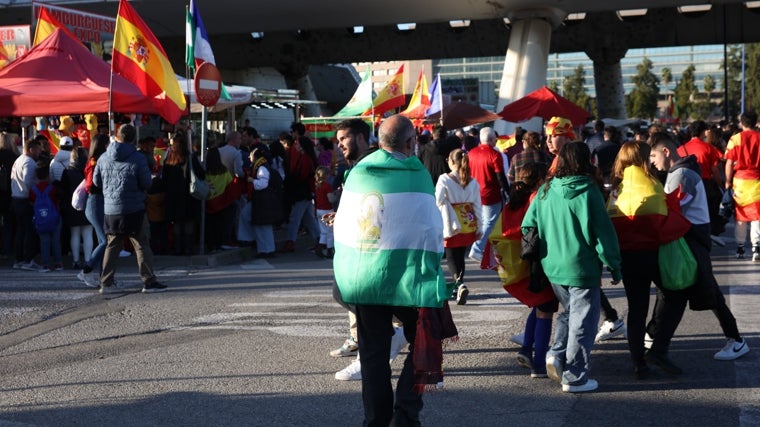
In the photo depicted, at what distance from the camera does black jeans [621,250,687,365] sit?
697 cm

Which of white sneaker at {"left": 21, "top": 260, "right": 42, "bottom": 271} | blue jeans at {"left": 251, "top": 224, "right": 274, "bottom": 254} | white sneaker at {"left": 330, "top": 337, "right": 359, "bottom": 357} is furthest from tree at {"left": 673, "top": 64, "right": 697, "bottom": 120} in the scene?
white sneaker at {"left": 330, "top": 337, "right": 359, "bottom": 357}

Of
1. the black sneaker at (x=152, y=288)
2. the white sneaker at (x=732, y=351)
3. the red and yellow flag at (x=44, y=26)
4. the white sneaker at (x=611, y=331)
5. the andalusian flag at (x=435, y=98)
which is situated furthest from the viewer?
the andalusian flag at (x=435, y=98)

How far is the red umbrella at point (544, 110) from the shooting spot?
19203 millimetres

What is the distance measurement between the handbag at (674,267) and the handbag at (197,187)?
833 centimetres

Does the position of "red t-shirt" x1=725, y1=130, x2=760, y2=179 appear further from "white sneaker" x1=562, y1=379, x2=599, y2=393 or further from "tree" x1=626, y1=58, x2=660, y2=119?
"tree" x1=626, y1=58, x2=660, y2=119

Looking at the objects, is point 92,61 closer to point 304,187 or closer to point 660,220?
point 304,187

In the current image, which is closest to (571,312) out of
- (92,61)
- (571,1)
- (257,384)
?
(257,384)

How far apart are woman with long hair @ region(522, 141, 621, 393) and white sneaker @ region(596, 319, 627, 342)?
178cm

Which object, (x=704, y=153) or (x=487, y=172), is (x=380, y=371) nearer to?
(x=487, y=172)

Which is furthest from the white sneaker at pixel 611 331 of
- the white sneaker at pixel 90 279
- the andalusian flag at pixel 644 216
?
the white sneaker at pixel 90 279

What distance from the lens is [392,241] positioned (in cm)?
501

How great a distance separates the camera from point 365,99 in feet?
86.5

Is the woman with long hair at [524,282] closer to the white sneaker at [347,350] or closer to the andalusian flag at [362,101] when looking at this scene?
the white sneaker at [347,350]

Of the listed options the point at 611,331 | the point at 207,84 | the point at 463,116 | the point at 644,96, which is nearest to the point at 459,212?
the point at 611,331
